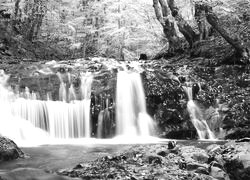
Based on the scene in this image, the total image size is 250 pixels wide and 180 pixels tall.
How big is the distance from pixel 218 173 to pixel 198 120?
682 cm

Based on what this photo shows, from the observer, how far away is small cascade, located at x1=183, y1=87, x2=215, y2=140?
458 inches

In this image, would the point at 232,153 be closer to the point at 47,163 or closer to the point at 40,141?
the point at 47,163

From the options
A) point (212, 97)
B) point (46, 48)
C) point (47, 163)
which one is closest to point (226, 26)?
point (212, 97)

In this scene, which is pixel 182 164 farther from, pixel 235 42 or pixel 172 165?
pixel 235 42

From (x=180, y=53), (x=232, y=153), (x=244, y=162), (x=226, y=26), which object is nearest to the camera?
(x=244, y=162)

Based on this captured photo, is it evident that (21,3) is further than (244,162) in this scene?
Yes

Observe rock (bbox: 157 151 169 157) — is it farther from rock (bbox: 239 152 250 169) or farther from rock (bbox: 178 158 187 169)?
rock (bbox: 239 152 250 169)

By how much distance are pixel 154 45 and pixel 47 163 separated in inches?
926

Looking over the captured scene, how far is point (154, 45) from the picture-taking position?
1157 inches

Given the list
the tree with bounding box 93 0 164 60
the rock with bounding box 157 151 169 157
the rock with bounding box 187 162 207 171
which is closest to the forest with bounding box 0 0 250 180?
the rock with bounding box 157 151 169 157

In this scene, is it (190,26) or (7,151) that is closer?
(7,151)

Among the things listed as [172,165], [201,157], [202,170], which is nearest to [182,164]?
[172,165]

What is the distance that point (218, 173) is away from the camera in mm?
5336

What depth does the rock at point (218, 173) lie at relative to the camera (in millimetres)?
5261
